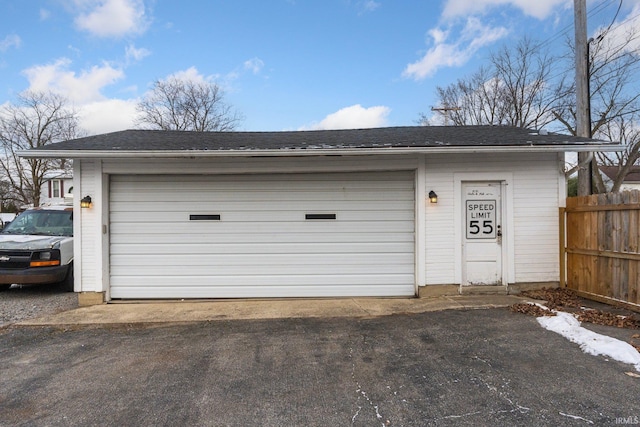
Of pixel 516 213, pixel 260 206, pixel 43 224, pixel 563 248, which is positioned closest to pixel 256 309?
pixel 260 206

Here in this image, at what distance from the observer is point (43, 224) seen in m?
7.86

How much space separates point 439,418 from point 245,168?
15.7ft

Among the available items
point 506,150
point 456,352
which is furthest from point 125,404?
point 506,150

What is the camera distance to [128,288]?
6.31 metres

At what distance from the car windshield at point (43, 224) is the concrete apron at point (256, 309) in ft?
9.20

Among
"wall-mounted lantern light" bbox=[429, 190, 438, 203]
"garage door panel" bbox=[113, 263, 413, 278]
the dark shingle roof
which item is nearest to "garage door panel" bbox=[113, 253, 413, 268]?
"garage door panel" bbox=[113, 263, 413, 278]

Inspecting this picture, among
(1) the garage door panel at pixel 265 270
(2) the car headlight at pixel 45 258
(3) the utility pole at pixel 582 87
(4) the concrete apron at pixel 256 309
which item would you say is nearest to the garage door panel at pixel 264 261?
(1) the garage door panel at pixel 265 270

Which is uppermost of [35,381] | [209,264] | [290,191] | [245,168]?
[245,168]

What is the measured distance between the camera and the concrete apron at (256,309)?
525 centimetres

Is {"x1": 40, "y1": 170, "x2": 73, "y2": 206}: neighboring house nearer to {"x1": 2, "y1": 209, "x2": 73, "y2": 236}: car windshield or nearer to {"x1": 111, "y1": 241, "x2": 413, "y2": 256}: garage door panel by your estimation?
{"x1": 2, "y1": 209, "x2": 73, "y2": 236}: car windshield

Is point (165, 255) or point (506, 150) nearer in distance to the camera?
point (506, 150)

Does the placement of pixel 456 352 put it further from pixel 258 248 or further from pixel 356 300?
pixel 258 248

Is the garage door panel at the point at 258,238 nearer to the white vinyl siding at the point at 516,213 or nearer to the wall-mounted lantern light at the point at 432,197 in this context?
the white vinyl siding at the point at 516,213

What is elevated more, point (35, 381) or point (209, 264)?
point (209, 264)
